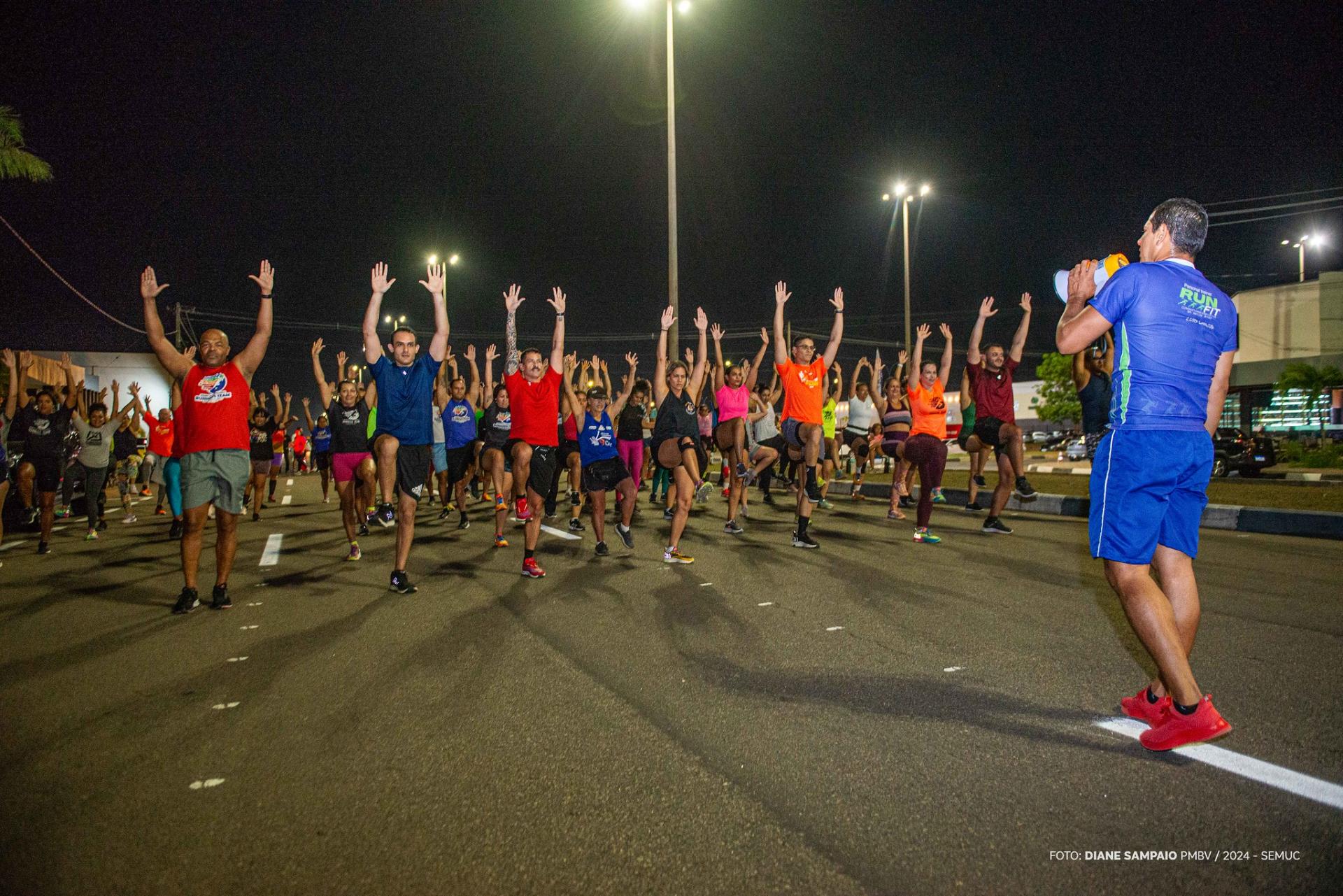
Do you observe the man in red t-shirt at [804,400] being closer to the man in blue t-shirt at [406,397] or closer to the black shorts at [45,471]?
the man in blue t-shirt at [406,397]

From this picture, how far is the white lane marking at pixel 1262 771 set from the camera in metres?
2.36

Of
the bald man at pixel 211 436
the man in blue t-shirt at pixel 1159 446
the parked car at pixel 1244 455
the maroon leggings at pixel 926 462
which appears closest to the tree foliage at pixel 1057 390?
the parked car at pixel 1244 455

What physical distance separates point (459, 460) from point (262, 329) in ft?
19.3

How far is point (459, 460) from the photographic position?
11570 millimetres

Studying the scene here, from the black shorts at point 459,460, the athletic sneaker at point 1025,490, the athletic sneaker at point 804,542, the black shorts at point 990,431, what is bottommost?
the athletic sneaker at point 804,542

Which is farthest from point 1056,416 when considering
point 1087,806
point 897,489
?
point 1087,806

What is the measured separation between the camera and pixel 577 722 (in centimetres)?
318

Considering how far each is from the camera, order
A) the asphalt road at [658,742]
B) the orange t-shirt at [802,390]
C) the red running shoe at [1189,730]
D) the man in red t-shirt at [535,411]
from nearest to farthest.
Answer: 1. the asphalt road at [658,742]
2. the red running shoe at [1189,730]
3. the man in red t-shirt at [535,411]
4. the orange t-shirt at [802,390]

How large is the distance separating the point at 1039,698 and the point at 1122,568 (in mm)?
753

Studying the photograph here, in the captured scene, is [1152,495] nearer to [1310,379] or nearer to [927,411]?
[927,411]

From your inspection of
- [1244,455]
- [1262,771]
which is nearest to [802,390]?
[1262,771]

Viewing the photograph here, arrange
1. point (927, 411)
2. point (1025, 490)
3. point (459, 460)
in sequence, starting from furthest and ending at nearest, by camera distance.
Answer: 1. point (459, 460)
2. point (1025, 490)
3. point (927, 411)

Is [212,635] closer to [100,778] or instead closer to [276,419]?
[100,778]

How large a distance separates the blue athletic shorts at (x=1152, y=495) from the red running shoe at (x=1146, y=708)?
1.88ft
